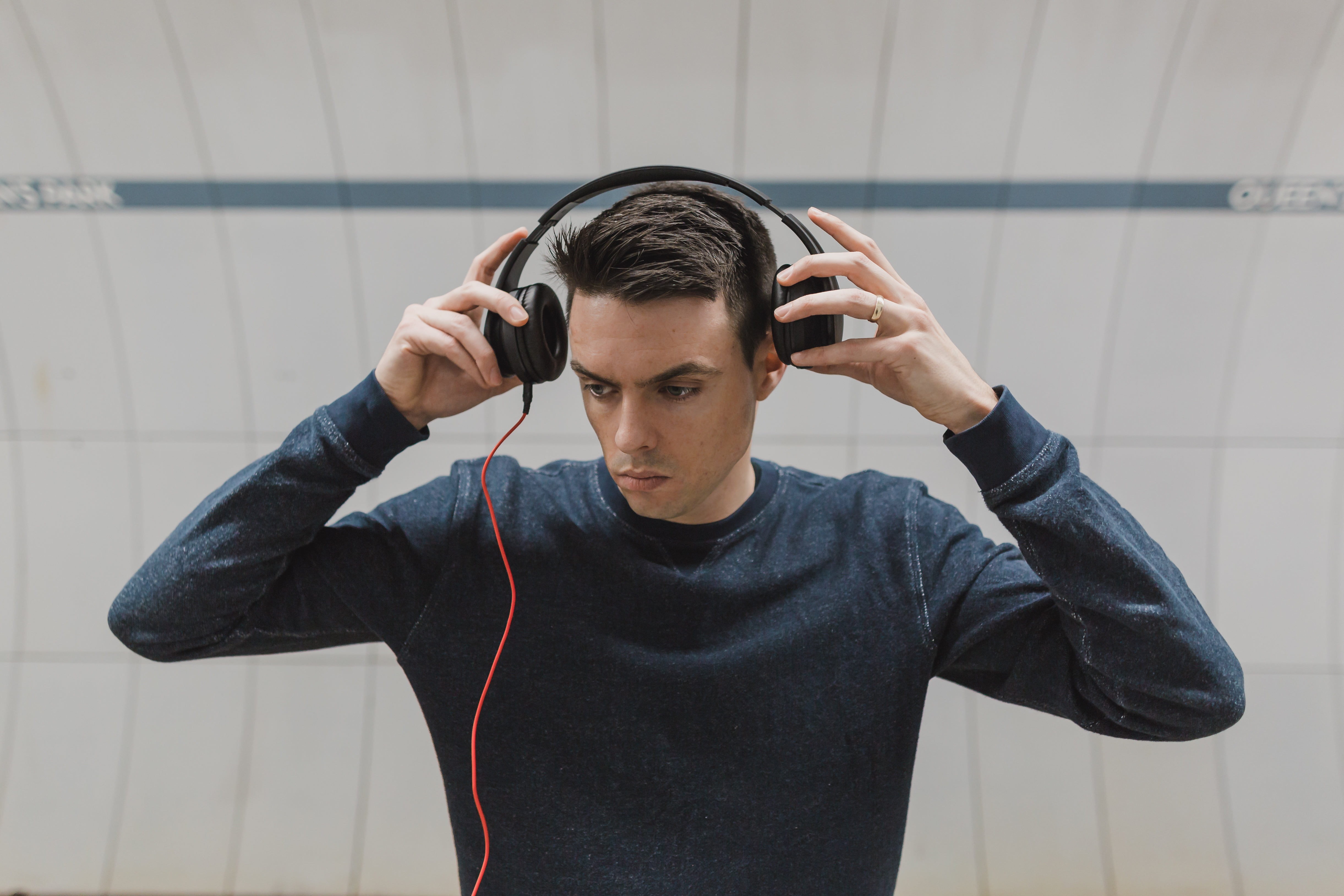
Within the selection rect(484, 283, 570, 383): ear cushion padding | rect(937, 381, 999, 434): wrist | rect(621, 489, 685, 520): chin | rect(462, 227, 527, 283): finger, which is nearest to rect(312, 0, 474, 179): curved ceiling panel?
rect(462, 227, 527, 283): finger

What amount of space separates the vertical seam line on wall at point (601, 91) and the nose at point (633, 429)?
128cm

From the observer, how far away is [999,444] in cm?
94

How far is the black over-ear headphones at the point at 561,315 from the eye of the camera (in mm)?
1034

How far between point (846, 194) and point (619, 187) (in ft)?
3.90

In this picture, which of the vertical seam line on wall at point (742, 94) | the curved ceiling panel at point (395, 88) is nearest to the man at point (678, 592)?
the vertical seam line on wall at point (742, 94)

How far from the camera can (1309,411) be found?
221 cm

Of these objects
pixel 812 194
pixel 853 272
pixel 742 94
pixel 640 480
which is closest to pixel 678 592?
pixel 640 480

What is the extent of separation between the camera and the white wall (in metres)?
2.03

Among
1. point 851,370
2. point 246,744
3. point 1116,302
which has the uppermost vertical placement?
point 1116,302

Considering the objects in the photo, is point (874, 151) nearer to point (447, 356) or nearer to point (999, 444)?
point (999, 444)

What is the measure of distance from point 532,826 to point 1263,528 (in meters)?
2.34

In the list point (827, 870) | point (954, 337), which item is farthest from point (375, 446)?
point (954, 337)

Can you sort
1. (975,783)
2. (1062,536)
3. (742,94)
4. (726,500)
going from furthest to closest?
(975,783) → (742,94) → (726,500) → (1062,536)

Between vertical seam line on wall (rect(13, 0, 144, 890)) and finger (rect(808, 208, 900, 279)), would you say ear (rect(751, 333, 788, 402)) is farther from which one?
vertical seam line on wall (rect(13, 0, 144, 890))
